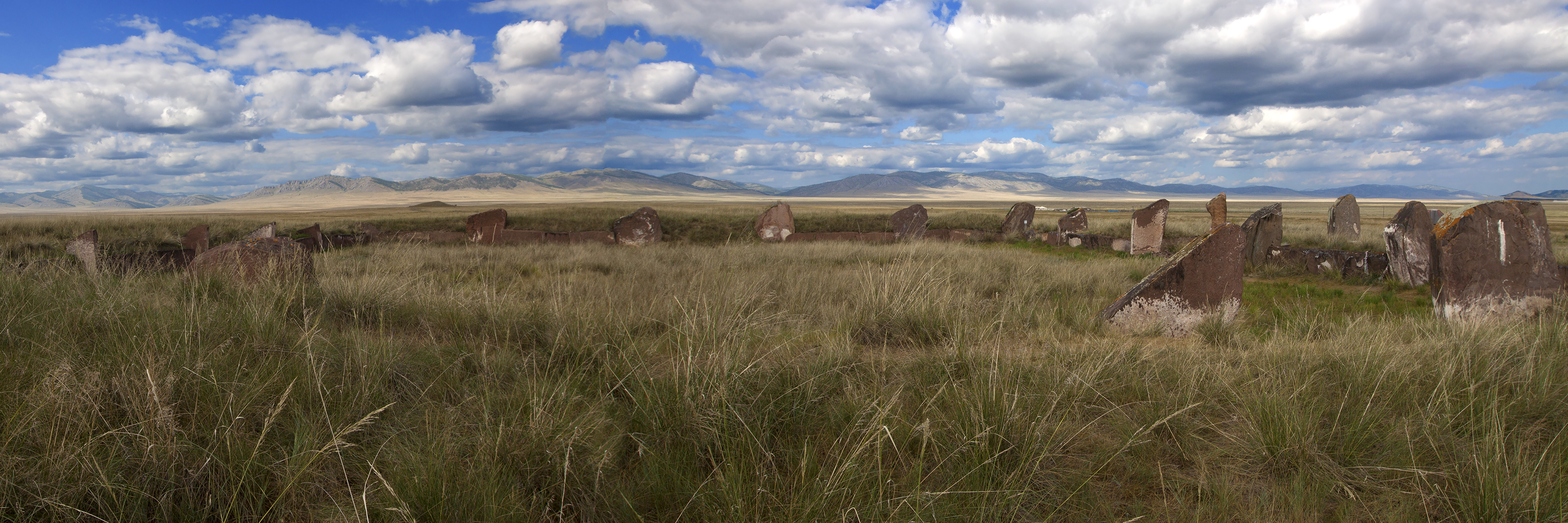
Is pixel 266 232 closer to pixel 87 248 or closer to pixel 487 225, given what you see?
pixel 87 248

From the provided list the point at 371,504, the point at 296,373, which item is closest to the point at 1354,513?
the point at 371,504

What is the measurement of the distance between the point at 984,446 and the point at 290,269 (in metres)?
5.73

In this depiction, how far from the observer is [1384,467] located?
2.56 meters

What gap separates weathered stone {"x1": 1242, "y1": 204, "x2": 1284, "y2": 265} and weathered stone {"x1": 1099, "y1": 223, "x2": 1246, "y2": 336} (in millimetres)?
5650

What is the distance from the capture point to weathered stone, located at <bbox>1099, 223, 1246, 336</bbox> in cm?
560

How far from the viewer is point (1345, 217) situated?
16422mm

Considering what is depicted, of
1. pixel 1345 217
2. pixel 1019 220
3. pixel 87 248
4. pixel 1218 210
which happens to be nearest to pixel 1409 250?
pixel 1218 210

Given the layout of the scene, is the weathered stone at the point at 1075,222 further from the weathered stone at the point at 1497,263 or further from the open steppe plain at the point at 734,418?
the open steppe plain at the point at 734,418

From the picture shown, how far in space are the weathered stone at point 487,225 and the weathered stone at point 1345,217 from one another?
19.6 m

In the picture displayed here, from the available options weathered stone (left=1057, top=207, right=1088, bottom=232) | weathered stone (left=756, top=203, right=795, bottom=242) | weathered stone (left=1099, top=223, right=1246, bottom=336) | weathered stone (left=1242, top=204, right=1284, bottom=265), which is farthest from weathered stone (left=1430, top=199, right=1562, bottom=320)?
weathered stone (left=756, top=203, right=795, bottom=242)

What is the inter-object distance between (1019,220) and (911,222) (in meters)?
3.12

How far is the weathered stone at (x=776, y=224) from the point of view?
1816cm

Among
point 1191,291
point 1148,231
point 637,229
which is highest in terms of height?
point 637,229

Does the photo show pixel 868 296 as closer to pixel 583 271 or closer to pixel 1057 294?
pixel 1057 294
